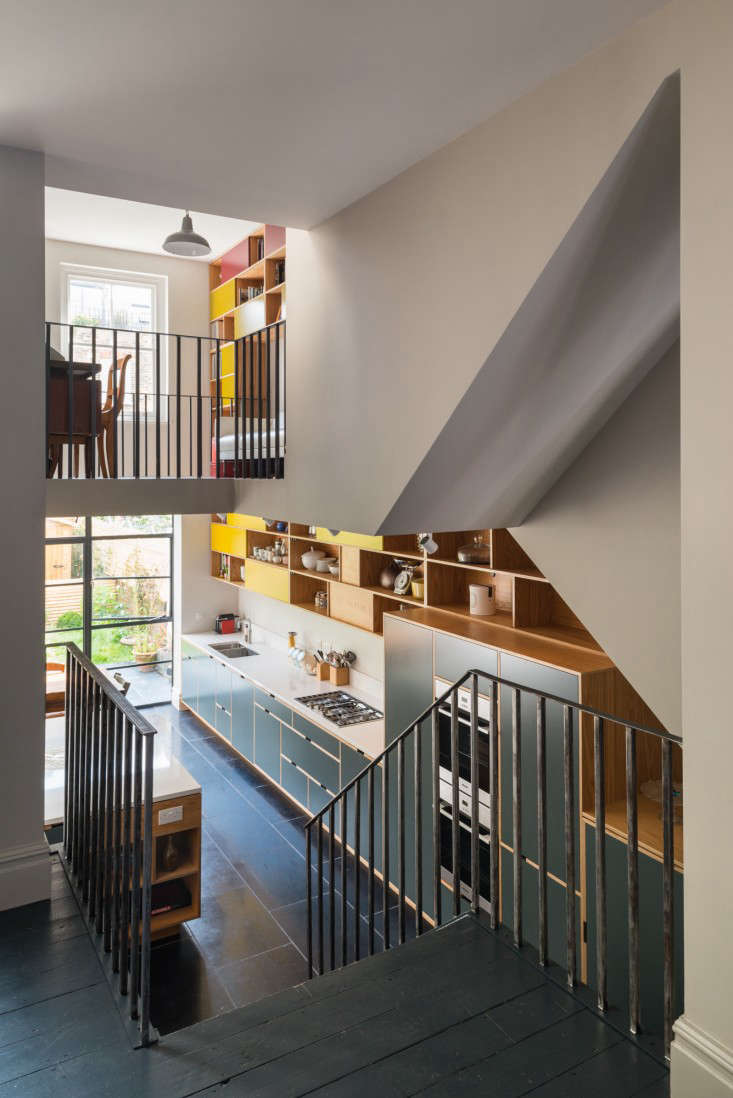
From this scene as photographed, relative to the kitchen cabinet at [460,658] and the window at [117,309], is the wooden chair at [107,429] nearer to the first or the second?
the kitchen cabinet at [460,658]

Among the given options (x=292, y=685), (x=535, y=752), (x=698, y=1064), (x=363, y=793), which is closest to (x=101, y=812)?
(x=698, y=1064)

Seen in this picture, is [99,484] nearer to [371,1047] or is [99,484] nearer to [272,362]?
[272,362]

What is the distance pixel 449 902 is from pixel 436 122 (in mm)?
4151

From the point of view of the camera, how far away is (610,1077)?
6.40 feet

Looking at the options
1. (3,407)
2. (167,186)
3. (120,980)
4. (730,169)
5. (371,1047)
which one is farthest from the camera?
(167,186)

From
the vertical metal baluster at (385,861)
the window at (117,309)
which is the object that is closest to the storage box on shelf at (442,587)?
the vertical metal baluster at (385,861)

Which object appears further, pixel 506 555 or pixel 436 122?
pixel 506 555

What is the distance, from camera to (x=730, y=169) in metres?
1.76

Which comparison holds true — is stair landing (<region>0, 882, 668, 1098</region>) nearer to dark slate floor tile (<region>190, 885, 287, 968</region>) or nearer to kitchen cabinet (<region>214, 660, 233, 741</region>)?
dark slate floor tile (<region>190, 885, 287, 968</region>)

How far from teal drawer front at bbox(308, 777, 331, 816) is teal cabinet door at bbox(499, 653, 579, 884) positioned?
2.05 m

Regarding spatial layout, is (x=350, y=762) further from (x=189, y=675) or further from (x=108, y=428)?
(x=189, y=675)

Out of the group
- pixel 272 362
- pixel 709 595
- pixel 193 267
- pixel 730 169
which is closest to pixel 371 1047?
pixel 709 595

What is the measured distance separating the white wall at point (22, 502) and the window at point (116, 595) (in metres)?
5.31

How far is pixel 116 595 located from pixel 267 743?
290cm
